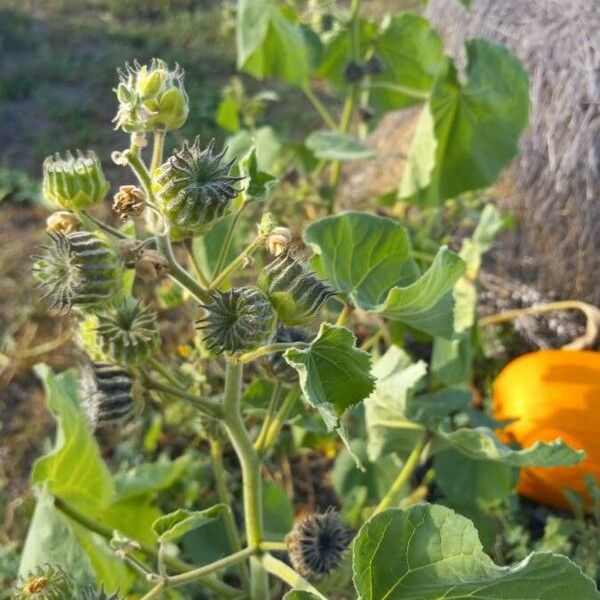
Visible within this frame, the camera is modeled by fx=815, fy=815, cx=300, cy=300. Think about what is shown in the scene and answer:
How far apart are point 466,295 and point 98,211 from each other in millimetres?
2419

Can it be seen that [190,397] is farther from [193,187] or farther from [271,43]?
[271,43]

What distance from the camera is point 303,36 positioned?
97.9 inches

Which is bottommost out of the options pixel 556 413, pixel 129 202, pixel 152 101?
pixel 556 413

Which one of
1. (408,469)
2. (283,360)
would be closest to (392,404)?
(408,469)

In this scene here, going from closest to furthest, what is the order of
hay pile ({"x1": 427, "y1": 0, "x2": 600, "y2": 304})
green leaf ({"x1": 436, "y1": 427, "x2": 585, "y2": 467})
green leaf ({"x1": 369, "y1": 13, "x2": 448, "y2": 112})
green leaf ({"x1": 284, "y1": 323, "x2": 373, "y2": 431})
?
green leaf ({"x1": 284, "y1": 323, "x2": 373, "y2": 431}), green leaf ({"x1": 436, "y1": 427, "x2": 585, "y2": 467}), green leaf ({"x1": 369, "y1": 13, "x2": 448, "y2": 112}), hay pile ({"x1": 427, "y1": 0, "x2": 600, "y2": 304})

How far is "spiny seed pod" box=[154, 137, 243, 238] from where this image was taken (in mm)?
994

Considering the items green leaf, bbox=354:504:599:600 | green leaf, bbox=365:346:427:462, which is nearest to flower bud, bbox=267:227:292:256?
green leaf, bbox=354:504:599:600

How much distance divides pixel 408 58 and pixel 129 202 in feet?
6.26

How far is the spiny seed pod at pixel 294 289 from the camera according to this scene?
1078mm

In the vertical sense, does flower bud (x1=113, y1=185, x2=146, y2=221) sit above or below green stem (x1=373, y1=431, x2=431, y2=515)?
above

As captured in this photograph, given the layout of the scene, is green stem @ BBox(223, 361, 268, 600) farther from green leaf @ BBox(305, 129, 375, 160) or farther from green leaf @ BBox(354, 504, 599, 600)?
green leaf @ BBox(305, 129, 375, 160)

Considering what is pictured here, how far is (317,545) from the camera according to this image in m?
1.35

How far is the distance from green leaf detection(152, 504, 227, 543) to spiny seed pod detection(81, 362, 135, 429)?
177mm

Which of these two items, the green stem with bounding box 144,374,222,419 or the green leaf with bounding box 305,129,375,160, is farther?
the green leaf with bounding box 305,129,375,160
